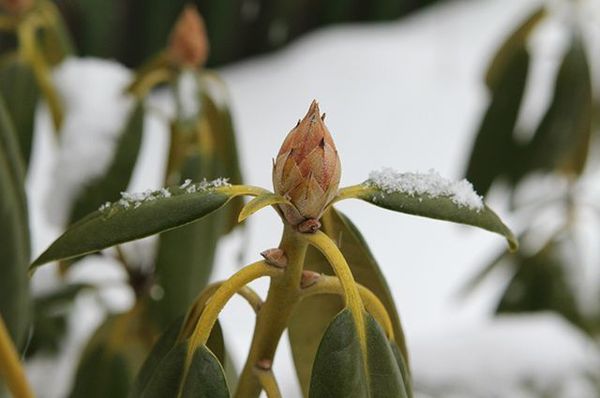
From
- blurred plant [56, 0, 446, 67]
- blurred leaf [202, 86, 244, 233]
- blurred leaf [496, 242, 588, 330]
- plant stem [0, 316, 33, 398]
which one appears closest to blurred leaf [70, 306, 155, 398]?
blurred leaf [202, 86, 244, 233]

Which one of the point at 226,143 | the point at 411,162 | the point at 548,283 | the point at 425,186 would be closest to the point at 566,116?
the point at 548,283

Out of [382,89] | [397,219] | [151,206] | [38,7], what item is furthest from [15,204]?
[382,89]

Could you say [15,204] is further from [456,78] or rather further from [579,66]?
[456,78]

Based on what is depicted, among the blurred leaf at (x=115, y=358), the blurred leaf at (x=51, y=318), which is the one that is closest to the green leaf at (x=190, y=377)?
the blurred leaf at (x=115, y=358)

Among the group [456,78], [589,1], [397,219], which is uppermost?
[589,1]

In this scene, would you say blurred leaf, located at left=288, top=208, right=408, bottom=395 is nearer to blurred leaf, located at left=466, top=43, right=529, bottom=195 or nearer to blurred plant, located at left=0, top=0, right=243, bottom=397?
blurred plant, located at left=0, top=0, right=243, bottom=397

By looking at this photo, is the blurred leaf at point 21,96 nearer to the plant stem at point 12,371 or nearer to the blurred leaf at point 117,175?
the blurred leaf at point 117,175
